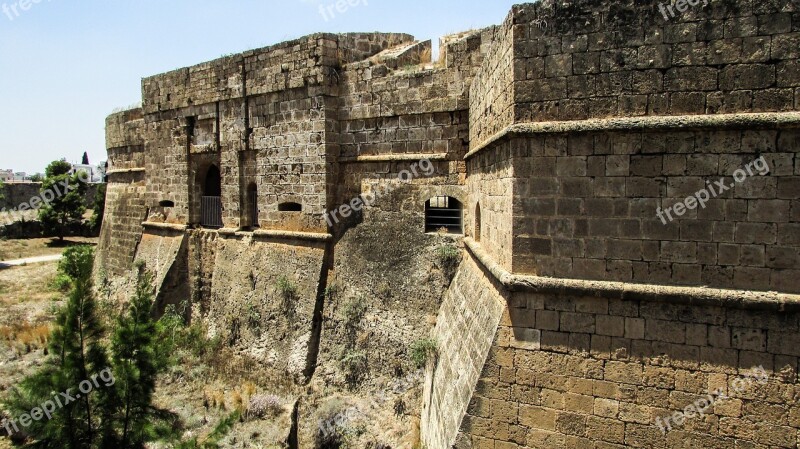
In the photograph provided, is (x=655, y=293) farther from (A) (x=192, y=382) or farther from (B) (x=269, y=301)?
(A) (x=192, y=382)

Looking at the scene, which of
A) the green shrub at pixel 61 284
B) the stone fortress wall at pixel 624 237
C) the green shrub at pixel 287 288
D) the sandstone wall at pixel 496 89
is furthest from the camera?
the green shrub at pixel 61 284

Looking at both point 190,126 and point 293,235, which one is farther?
point 190,126

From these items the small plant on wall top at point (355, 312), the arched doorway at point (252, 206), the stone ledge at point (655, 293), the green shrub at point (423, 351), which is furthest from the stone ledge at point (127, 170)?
the stone ledge at point (655, 293)

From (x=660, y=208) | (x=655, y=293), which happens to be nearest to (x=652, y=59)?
(x=660, y=208)

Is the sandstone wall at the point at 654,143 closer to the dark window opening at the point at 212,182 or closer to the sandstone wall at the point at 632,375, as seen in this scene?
the sandstone wall at the point at 632,375

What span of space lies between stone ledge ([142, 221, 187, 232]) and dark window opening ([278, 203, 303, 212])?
11.3 feet

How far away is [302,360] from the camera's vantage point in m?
9.12

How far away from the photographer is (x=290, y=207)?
33.4 ft

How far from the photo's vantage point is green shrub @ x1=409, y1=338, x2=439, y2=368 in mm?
7730

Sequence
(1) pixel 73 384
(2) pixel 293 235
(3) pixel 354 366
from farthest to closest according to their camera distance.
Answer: (2) pixel 293 235 → (3) pixel 354 366 → (1) pixel 73 384

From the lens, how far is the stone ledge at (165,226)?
12.4m

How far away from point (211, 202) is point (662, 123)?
10.2 metres

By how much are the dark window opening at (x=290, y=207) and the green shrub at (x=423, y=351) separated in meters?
3.56

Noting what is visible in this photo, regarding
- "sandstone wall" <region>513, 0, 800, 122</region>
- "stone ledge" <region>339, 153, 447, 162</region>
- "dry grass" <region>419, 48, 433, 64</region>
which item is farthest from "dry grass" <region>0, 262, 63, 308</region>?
"sandstone wall" <region>513, 0, 800, 122</region>
